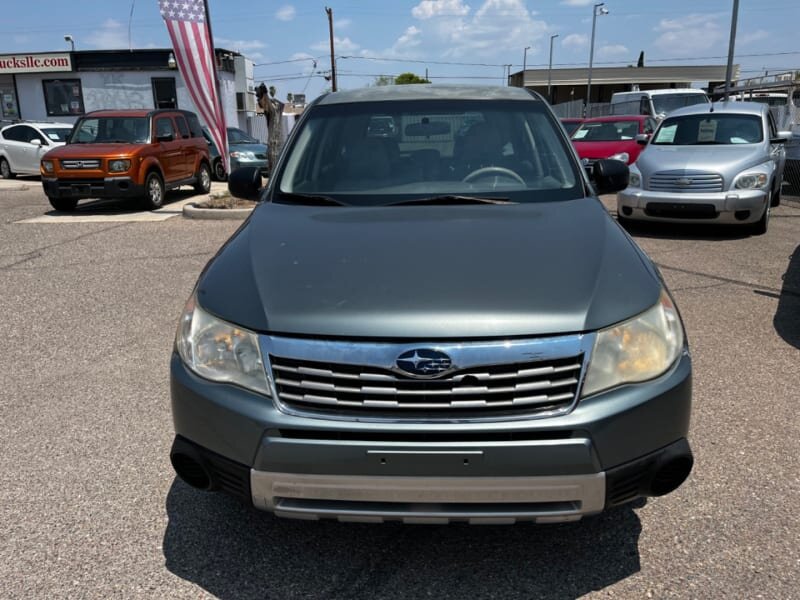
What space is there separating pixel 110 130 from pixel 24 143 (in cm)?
750

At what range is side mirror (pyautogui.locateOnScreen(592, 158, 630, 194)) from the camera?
164 inches

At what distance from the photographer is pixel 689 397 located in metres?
2.31

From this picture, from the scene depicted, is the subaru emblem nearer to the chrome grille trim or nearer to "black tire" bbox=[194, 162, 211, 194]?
the chrome grille trim

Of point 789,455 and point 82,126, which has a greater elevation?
point 82,126

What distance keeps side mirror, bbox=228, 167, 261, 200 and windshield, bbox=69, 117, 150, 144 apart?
9945 mm

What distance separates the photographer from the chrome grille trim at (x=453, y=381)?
2.10 meters

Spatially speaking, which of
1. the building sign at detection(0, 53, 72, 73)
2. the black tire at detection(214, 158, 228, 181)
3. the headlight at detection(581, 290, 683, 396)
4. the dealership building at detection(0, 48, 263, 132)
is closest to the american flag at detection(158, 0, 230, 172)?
the black tire at detection(214, 158, 228, 181)

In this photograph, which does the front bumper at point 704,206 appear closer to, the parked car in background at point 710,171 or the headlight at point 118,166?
the parked car in background at point 710,171

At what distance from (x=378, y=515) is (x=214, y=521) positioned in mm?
1027

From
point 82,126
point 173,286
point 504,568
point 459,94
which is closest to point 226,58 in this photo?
point 82,126

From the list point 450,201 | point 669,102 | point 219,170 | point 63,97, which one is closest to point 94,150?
point 219,170

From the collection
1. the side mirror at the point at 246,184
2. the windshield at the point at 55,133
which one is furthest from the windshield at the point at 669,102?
the side mirror at the point at 246,184

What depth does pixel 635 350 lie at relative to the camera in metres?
2.24

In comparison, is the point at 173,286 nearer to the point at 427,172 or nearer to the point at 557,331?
the point at 427,172
